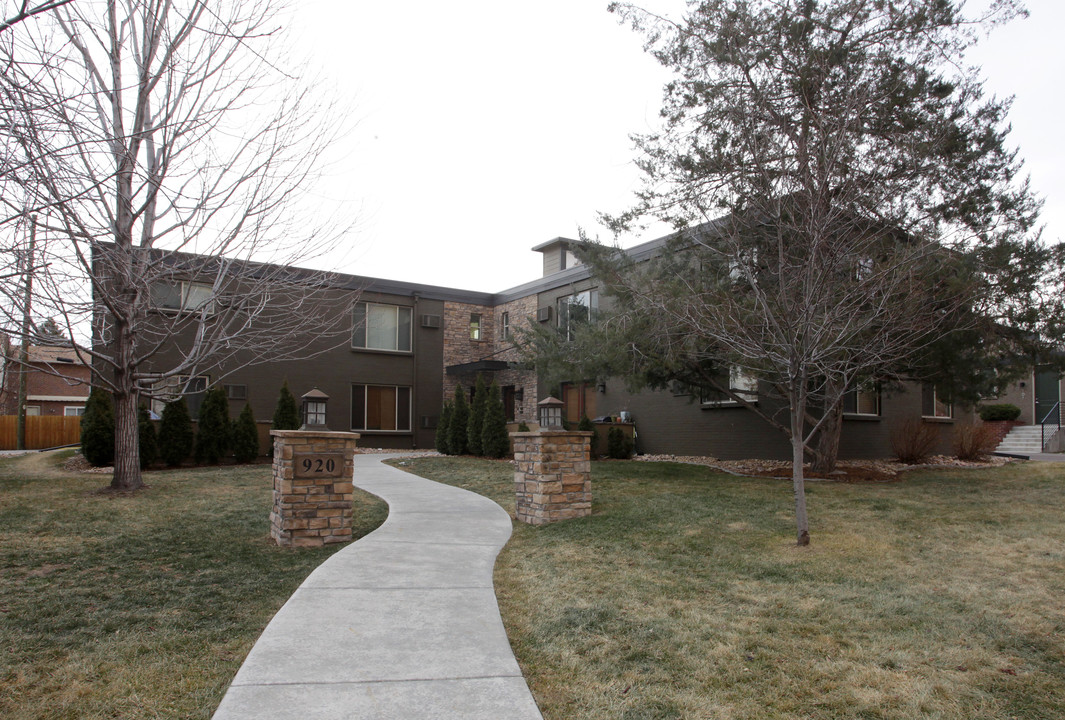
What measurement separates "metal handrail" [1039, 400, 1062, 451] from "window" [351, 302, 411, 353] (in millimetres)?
16652

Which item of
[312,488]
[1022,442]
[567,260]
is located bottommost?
[1022,442]

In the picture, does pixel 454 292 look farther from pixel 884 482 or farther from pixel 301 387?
pixel 884 482

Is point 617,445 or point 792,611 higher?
point 617,445

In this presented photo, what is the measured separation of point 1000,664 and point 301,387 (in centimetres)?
1730

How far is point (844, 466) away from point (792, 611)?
9.80m

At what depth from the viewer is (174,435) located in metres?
14.2

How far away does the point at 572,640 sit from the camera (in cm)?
412

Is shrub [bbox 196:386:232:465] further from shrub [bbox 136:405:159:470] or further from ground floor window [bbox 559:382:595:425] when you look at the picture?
ground floor window [bbox 559:382:595:425]

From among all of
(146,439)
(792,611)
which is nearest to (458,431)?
(146,439)

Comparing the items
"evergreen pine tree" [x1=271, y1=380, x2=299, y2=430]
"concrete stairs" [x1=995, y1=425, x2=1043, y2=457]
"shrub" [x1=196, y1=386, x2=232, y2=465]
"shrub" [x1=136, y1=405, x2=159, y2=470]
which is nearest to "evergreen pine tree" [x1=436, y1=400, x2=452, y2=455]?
"evergreen pine tree" [x1=271, y1=380, x2=299, y2=430]

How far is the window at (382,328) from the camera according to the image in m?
20.1

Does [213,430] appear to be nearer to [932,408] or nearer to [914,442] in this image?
[914,442]

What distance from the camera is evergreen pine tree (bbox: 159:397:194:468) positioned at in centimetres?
1412

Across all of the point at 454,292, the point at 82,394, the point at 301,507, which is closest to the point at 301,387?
the point at 454,292
